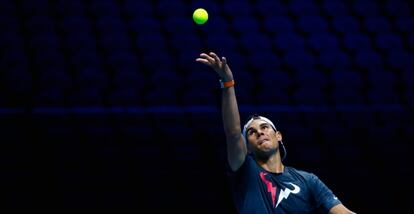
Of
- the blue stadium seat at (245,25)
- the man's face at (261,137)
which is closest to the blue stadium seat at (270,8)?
the blue stadium seat at (245,25)

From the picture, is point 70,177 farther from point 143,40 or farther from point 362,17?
point 362,17

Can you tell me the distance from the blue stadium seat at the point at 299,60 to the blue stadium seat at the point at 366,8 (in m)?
1.00

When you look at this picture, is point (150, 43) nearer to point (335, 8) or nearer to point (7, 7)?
point (7, 7)

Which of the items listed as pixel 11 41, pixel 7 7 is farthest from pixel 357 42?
pixel 7 7

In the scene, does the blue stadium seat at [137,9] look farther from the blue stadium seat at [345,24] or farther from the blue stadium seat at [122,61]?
the blue stadium seat at [345,24]

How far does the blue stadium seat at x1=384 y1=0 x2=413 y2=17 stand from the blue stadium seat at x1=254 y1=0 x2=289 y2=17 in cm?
113

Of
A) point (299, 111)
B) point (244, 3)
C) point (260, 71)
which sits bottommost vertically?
point (299, 111)

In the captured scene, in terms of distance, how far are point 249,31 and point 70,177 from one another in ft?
7.52

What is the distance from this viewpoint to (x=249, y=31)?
487cm

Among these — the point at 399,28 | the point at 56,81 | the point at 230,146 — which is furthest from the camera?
the point at 399,28

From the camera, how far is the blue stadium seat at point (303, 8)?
514cm

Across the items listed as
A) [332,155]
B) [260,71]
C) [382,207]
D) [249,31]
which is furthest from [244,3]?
[382,207]

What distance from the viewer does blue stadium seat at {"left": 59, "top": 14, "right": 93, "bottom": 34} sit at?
15.4 feet

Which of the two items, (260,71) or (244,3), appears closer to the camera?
(260,71)
